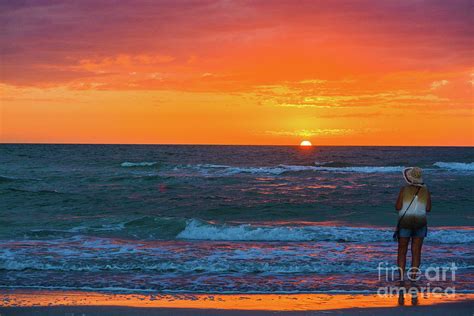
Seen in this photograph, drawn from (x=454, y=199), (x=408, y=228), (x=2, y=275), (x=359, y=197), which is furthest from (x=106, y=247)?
(x=454, y=199)

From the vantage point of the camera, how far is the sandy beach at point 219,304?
7316 mm

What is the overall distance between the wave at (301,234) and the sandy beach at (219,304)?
6818mm

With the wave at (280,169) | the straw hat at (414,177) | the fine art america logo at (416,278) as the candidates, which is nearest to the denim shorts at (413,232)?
the fine art america logo at (416,278)

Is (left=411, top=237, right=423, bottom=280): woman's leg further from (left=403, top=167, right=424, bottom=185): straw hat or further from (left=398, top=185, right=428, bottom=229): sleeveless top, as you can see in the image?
(left=403, top=167, right=424, bottom=185): straw hat

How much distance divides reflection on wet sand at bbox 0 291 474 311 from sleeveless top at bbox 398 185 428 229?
3.47 ft

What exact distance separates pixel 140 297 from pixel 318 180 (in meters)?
30.2

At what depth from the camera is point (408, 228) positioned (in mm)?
8391

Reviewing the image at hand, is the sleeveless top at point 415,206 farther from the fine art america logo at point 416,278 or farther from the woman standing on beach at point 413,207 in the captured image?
the fine art america logo at point 416,278

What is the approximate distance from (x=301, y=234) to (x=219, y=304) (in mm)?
8176

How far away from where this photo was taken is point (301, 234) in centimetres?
1581

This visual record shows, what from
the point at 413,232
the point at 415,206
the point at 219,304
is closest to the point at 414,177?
the point at 415,206

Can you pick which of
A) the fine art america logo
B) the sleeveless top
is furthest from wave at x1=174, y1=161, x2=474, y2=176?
the sleeveless top

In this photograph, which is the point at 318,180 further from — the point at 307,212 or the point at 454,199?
the point at 307,212

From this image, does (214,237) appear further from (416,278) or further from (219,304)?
(219,304)
